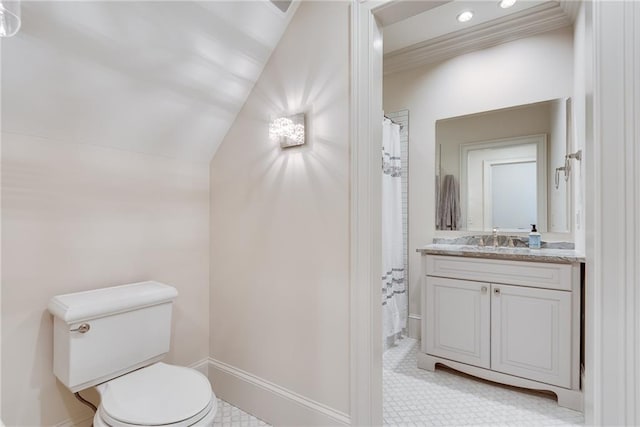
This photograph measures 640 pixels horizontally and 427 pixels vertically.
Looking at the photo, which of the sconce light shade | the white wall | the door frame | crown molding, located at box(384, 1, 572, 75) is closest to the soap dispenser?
the white wall

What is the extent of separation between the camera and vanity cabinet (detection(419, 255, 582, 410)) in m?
1.83

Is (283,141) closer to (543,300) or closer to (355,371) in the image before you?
(355,371)

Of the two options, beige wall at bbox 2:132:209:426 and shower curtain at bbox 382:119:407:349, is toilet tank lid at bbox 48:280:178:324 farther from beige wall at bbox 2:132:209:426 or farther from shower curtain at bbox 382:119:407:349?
shower curtain at bbox 382:119:407:349

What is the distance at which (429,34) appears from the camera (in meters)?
2.54

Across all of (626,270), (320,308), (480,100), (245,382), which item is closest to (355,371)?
(320,308)

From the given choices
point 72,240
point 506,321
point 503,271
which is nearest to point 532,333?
point 506,321

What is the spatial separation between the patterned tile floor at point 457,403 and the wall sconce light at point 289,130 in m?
1.63

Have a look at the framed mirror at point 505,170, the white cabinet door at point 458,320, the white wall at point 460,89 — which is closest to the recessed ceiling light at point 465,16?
the white wall at point 460,89

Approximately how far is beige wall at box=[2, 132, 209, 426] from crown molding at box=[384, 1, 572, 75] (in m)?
2.12

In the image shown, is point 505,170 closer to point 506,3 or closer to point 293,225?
Result: point 506,3

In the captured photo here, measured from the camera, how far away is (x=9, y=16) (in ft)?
3.27

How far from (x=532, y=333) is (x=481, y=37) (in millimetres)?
2209

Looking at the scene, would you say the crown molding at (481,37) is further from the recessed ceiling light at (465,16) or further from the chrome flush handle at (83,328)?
the chrome flush handle at (83,328)

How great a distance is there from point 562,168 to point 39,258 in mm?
3175
